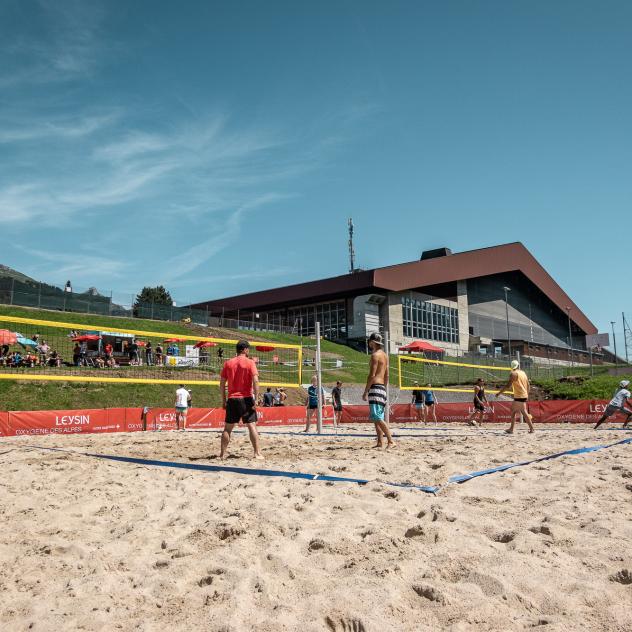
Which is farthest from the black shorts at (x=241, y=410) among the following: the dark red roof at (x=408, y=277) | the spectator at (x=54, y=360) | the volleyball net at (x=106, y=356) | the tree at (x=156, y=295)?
→ the tree at (x=156, y=295)

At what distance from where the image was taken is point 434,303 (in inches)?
1837

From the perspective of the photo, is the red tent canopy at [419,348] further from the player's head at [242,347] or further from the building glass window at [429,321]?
the player's head at [242,347]

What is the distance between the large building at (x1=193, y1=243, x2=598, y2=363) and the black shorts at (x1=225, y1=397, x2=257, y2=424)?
31.2m

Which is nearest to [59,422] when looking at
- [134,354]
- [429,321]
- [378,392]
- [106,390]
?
[106,390]

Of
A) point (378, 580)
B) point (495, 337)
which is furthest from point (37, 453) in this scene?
point (495, 337)

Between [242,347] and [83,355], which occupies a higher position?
[83,355]

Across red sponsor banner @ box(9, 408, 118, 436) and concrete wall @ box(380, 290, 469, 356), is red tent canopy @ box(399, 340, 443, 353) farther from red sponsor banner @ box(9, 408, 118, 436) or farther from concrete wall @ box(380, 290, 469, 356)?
red sponsor banner @ box(9, 408, 118, 436)

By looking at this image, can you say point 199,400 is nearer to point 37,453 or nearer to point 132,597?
point 37,453

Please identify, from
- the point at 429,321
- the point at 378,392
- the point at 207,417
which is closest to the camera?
the point at 378,392

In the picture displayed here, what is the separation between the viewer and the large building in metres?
42.3

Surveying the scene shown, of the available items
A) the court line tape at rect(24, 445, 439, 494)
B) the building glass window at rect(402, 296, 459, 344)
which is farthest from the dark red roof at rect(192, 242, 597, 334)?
the court line tape at rect(24, 445, 439, 494)

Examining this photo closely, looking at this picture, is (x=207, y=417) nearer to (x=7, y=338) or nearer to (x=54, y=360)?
(x=54, y=360)

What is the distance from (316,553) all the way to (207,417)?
1413cm

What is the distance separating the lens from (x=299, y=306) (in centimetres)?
4766
